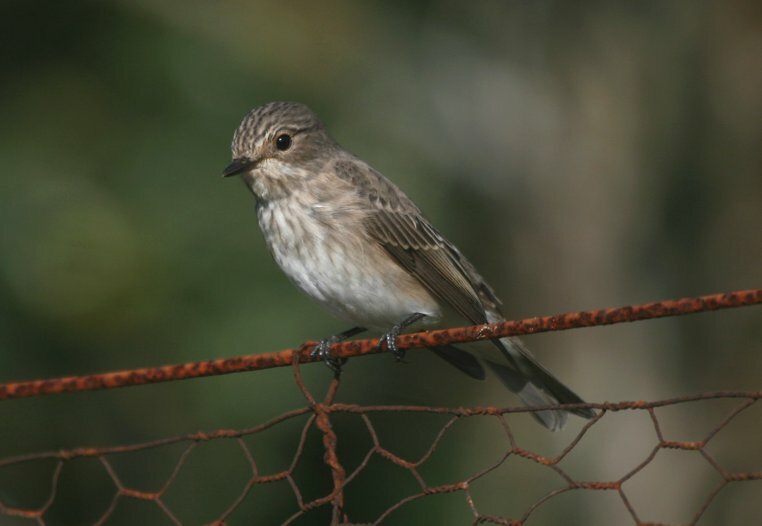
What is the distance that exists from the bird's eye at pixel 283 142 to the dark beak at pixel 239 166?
0.16 m

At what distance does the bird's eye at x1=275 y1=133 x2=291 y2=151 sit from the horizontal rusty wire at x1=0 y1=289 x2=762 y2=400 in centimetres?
133

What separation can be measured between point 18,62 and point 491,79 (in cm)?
337

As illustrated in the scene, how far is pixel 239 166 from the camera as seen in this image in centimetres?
441

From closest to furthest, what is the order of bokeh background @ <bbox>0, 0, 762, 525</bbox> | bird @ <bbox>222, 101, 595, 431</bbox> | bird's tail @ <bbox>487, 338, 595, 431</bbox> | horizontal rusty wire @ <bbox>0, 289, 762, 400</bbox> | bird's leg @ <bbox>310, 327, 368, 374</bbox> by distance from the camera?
horizontal rusty wire @ <bbox>0, 289, 762, 400</bbox> < bird's leg @ <bbox>310, 327, 368, 374</bbox> < bird's tail @ <bbox>487, 338, 595, 431</bbox> < bird @ <bbox>222, 101, 595, 431</bbox> < bokeh background @ <bbox>0, 0, 762, 525</bbox>

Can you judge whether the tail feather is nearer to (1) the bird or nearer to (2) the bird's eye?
(1) the bird

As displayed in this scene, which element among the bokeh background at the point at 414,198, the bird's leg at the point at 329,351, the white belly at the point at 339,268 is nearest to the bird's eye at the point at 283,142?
the white belly at the point at 339,268

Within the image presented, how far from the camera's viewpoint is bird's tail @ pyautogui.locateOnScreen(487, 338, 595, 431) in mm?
4035

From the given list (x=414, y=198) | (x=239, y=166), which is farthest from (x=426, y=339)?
(x=414, y=198)

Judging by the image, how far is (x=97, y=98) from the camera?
845 cm

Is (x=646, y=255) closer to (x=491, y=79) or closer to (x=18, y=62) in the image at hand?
(x=491, y=79)

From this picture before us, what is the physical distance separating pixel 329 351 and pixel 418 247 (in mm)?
1764

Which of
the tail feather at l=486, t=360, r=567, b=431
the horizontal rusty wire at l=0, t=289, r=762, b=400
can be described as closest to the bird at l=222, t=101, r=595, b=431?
the tail feather at l=486, t=360, r=567, b=431

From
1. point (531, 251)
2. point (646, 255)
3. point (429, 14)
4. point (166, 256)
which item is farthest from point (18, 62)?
point (646, 255)

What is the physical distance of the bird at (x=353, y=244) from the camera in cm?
428
